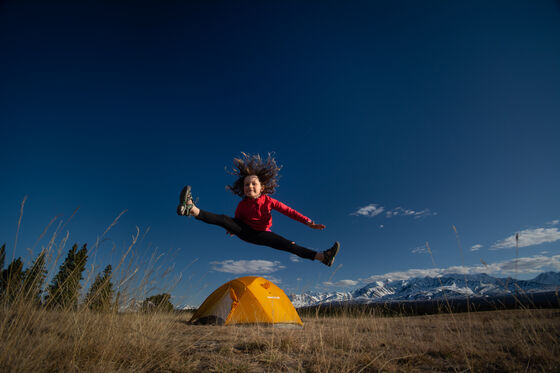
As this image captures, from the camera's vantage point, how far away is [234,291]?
6645 millimetres

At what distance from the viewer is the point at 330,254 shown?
424cm

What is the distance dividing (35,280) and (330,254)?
378 centimetres

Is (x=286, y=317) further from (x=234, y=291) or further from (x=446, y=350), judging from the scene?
(x=446, y=350)

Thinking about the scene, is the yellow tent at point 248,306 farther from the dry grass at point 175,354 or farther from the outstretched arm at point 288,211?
the dry grass at point 175,354

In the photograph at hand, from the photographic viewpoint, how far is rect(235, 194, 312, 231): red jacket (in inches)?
168

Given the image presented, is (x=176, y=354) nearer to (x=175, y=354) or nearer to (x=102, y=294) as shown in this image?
(x=175, y=354)

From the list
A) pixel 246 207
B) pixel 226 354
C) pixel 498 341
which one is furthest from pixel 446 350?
pixel 246 207

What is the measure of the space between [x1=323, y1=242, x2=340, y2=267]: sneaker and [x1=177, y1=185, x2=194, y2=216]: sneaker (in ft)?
7.77

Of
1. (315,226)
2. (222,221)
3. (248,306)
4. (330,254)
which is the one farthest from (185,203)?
(248,306)

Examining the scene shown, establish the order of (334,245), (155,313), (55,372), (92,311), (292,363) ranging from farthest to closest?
(334,245), (155,313), (92,311), (292,363), (55,372)

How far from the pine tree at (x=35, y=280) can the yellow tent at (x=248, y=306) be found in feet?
14.6

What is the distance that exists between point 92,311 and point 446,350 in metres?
4.19

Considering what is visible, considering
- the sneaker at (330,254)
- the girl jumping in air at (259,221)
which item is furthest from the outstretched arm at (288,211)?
the sneaker at (330,254)

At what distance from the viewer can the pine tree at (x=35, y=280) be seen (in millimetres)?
2445
